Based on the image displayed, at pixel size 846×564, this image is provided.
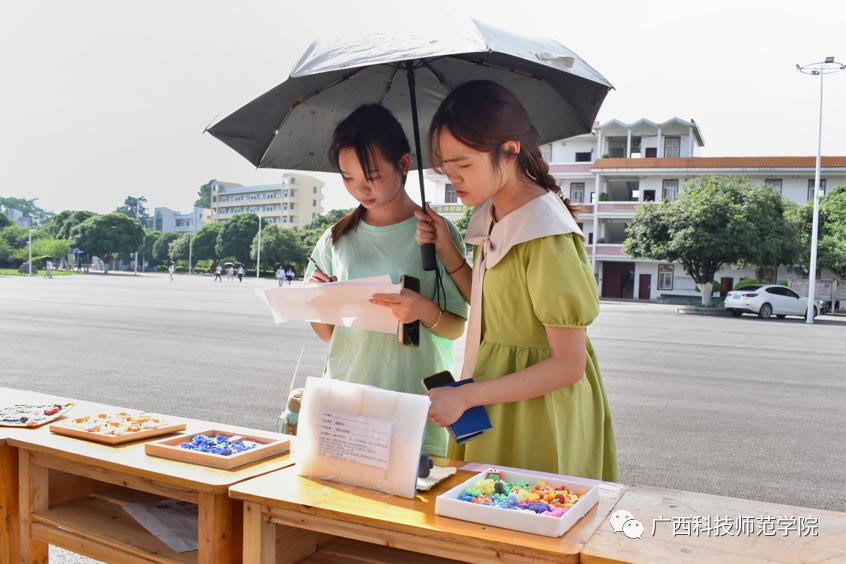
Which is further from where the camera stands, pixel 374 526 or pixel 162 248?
pixel 162 248

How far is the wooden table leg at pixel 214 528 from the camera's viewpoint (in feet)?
5.90

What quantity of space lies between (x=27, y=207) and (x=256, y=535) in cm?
15933

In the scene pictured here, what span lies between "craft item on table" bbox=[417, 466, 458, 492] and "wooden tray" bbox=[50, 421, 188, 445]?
98 cm

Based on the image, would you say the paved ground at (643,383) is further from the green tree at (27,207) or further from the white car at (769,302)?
the green tree at (27,207)

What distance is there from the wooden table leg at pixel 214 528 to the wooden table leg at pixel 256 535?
12 cm

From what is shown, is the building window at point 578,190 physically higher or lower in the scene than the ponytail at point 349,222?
higher

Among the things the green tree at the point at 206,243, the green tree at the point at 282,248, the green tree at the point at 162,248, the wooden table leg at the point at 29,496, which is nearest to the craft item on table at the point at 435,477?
the wooden table leg at the point at 29,496

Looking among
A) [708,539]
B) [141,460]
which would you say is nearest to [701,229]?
[708,539]

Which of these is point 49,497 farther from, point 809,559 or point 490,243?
point 809,559

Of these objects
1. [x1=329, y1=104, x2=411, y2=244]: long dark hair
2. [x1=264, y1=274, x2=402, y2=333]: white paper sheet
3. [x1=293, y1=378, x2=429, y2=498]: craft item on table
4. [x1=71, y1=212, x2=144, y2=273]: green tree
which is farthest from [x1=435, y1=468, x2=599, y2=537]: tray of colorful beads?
[x1=71, y1=212, x2=144, y2=273]: green tree

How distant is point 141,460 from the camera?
6.56ft

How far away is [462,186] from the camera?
1994mm

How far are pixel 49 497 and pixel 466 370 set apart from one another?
1517 mm

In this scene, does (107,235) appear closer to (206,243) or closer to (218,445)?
(206,243)
